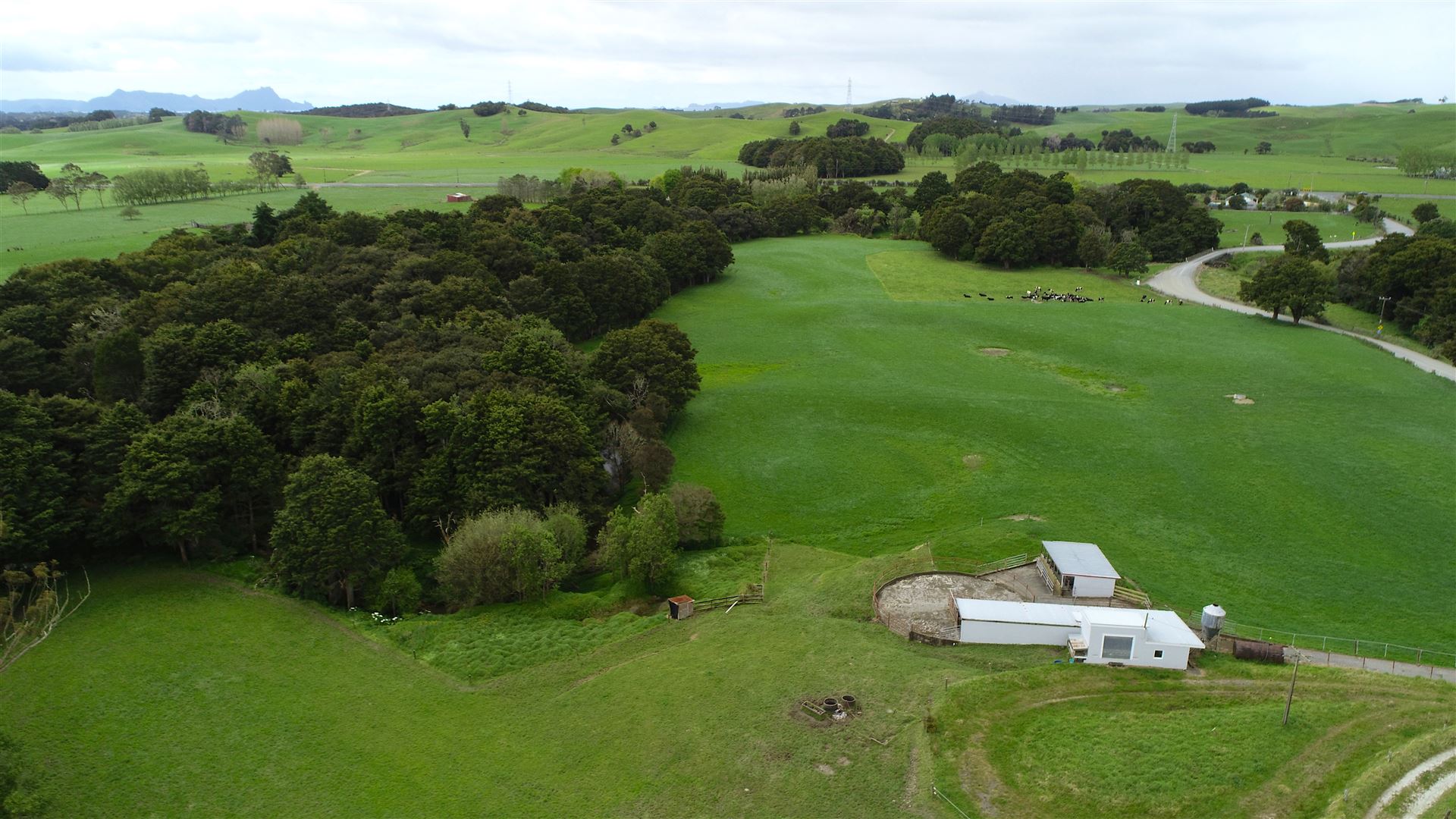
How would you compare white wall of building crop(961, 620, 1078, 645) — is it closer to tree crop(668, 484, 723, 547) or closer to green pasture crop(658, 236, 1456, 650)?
green pasture crop(658, 236, 1456, 650)

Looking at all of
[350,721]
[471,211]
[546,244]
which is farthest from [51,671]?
[471,211]

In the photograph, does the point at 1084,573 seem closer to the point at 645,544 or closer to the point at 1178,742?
the point at 1178,742

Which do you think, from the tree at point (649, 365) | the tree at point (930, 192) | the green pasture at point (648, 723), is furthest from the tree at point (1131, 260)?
the green pasture at point (648, 723)

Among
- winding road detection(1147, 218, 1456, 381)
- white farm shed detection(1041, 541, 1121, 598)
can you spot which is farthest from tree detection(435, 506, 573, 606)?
winding road detection(1147, 218, 1456, 381)

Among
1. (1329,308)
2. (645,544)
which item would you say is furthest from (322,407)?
(1329,308)

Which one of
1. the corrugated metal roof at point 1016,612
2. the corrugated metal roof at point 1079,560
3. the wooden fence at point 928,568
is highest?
the corrugated metal roof at point 1079,560

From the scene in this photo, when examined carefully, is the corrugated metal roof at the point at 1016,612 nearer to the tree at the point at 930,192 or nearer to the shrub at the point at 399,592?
the shrub at the point at 399,592
